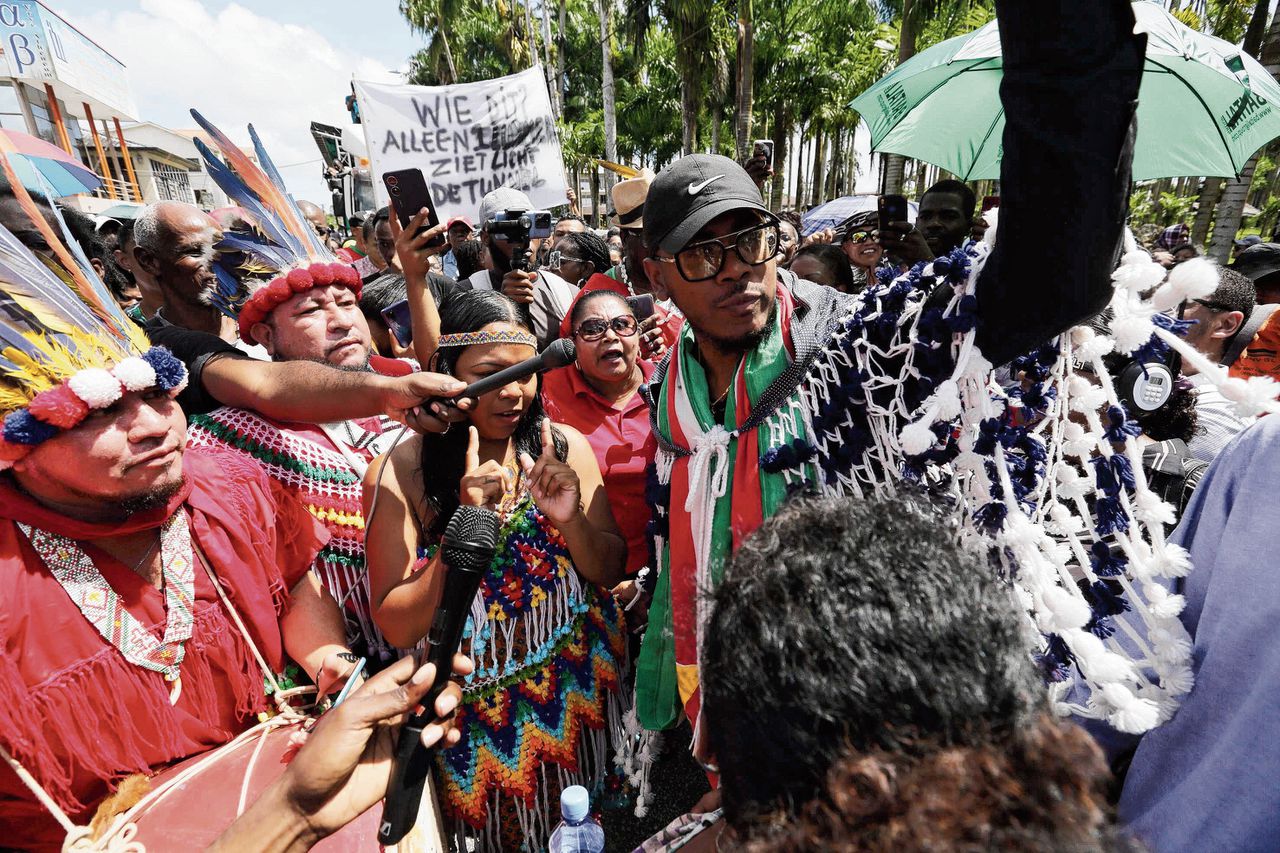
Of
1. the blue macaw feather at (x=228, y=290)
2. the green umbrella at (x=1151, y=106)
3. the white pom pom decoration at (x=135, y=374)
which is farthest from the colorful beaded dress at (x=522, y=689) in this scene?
the green umbrella at (x=1151, y=106)

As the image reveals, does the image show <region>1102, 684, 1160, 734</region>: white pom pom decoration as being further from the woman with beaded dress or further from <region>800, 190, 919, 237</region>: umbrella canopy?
<region>800, 190, 919, 237</region>: umbrella canopy

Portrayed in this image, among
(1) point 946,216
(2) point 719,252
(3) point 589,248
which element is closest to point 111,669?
(2) point 719,252

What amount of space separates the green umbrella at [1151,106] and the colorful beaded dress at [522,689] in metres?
3.06

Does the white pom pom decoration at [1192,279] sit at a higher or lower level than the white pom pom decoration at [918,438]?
higher

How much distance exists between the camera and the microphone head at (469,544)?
127 centimetres

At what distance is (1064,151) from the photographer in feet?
2.65

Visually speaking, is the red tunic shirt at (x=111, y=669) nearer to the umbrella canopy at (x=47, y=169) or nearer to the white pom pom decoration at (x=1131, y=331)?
the umbrella canopy at (x=47, y=169)

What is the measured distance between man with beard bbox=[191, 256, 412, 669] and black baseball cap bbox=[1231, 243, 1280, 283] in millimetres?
5609

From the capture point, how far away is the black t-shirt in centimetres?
209

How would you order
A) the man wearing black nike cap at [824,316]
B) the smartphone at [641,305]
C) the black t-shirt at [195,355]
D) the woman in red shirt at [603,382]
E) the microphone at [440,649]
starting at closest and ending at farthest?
the man wearing black nike cap at [824,316], the microphone at [440,649], the black t-shirt at [195,355], the woman in red shirt at [603,382], the smartphone at [641,305]

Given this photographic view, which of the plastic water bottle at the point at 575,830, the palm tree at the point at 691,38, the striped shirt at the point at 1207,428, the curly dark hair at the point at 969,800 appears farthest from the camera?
the palm tree at the point at 691,38

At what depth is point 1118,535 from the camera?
3.50ft

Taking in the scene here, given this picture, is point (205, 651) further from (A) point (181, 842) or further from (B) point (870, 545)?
(B) point (870, 545)

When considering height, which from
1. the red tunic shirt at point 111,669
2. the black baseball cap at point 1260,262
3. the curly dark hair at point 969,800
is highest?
the black baseball cap at point 1260,262
